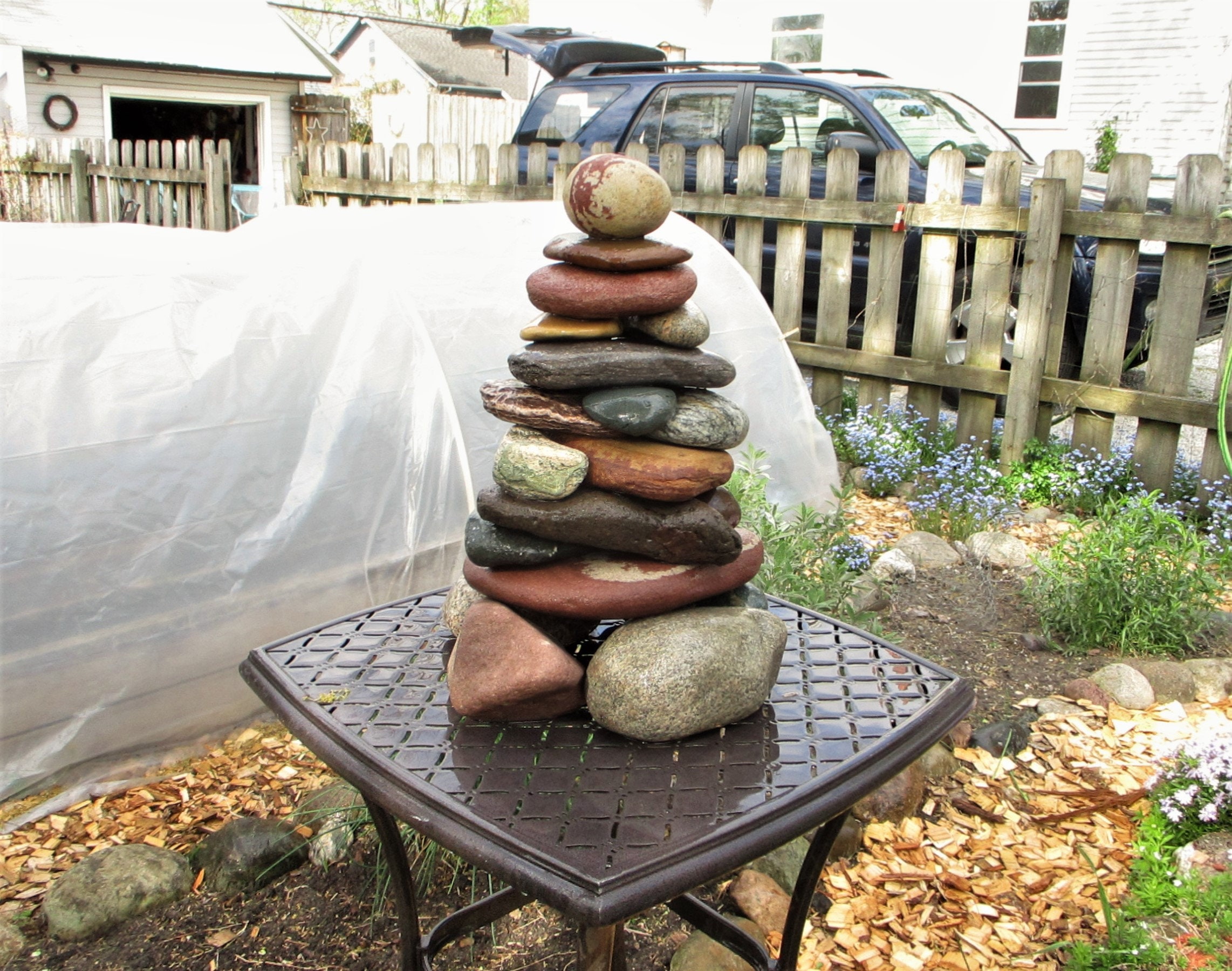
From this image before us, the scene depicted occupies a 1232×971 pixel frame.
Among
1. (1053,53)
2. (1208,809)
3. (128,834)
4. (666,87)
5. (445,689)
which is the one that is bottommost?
(128,834)

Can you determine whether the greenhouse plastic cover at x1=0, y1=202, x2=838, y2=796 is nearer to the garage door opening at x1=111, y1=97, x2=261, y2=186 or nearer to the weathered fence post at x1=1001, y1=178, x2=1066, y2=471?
the weathered fence post at x1=1001, y1=178, x2=1066, y2=471

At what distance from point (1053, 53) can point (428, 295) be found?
1353 centimetres

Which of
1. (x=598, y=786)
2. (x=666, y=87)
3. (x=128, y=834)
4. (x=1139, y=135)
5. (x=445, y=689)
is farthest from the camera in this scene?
(x=1139, y=135)

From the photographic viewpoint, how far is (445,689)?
1842mm

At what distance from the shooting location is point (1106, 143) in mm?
13391

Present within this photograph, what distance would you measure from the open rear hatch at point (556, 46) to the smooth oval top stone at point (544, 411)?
23.7ft

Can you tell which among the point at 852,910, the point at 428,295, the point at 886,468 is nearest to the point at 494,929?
the point at 852,910

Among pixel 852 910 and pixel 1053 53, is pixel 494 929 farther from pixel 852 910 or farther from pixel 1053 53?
pixel 1053 53

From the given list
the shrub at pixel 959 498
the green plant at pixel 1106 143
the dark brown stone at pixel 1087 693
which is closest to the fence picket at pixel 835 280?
the shrub at pixel 959 498

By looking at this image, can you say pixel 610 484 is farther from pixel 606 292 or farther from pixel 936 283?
pixel 936 283

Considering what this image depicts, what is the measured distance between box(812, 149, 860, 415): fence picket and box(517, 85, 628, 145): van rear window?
2.59 m

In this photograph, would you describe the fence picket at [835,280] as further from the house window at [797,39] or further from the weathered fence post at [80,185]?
the house window at [797,39]

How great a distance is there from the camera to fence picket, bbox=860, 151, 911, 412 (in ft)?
17.8

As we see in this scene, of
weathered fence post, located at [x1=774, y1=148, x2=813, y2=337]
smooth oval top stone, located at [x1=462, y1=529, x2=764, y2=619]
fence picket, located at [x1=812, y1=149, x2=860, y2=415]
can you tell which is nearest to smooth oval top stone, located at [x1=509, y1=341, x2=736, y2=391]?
smooth oval top stone, located at [x1=462, y1=529, x2=764, y2=619]
